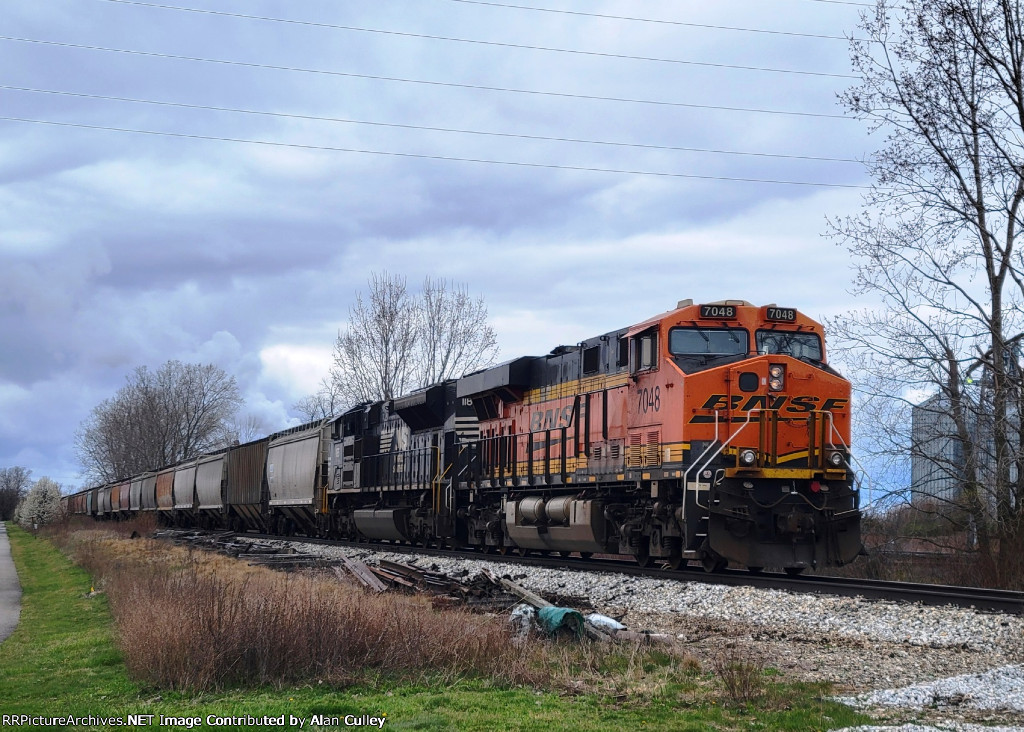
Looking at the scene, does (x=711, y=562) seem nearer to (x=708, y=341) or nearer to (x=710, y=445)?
(x=710, y=445)

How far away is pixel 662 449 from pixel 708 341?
6.01ft

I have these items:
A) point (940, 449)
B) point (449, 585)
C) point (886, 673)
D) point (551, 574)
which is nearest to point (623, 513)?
point (551, 574)

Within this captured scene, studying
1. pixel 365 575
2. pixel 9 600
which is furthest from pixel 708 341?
pixel 9 600

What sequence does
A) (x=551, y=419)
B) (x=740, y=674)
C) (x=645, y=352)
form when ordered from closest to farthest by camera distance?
1. (x=740, y=674)
2. (x=645, y=352)
3. (x=551, y=419)

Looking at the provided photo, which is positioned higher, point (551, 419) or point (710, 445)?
point (551, 419)

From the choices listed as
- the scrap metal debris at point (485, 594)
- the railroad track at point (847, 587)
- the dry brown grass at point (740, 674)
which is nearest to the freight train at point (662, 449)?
the railroad track at point (847, 587)

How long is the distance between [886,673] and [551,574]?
8529 mm

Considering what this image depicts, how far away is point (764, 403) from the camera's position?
1505 centimetres

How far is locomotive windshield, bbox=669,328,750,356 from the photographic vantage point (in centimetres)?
1559

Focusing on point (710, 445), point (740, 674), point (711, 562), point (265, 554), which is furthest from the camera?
point (265, 554)

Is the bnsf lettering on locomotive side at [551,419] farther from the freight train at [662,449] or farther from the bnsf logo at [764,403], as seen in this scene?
the bnsf logo at [764,403]

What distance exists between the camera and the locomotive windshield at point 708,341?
51.1ft

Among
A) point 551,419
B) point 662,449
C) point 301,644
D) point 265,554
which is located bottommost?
point 265,554

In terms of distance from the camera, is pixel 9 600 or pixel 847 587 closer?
pixel 847 587
